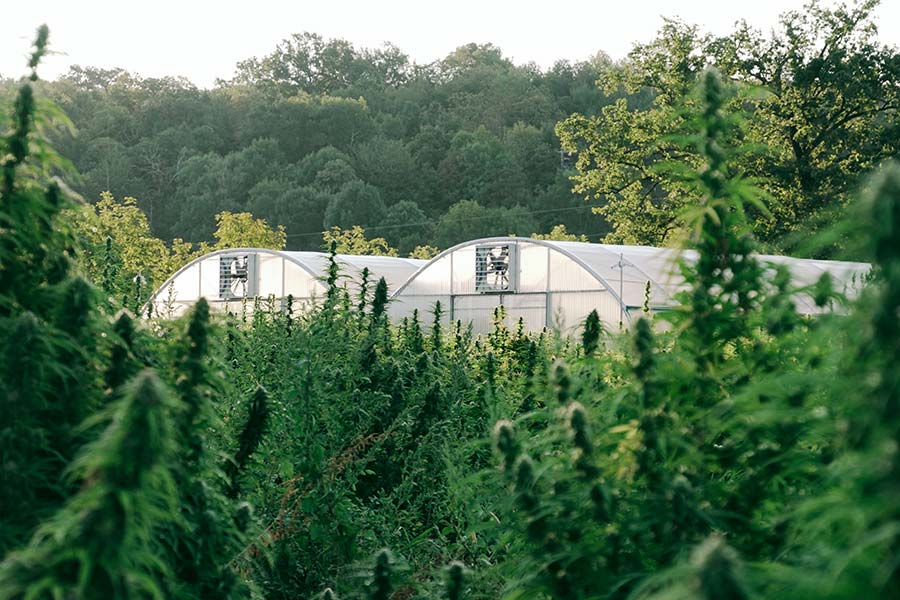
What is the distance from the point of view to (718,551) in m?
1.51

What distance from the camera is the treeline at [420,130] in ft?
121

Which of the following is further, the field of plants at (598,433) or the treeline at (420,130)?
the treeline at (420,130)

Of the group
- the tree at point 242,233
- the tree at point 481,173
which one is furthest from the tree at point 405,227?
the tree at point 242,233

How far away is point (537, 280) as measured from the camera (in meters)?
26.4

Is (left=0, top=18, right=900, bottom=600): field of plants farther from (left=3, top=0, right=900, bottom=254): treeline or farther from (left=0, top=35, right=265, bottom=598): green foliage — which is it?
(left=3, top=0, right=900, bottom=254): treeline

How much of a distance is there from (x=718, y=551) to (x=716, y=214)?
137 cm

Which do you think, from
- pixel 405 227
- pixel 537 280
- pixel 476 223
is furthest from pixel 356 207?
pixel 537 280

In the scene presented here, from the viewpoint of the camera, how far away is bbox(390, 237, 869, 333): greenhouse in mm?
24688

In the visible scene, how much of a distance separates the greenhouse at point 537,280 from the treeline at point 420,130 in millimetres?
10647

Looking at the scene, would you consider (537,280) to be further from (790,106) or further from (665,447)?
(665,447)

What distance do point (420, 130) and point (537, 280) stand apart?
4671cm

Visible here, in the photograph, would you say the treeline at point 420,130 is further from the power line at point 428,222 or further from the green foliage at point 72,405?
the green foliage at point 72,405

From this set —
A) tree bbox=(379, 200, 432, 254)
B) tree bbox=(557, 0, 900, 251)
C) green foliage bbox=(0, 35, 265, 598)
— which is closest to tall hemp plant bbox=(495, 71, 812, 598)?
green foliage bbox=(0, 35, 265, 598)

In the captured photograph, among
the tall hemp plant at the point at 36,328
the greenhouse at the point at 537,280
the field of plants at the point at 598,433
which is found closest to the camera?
the field of plants at the point at 598,433
